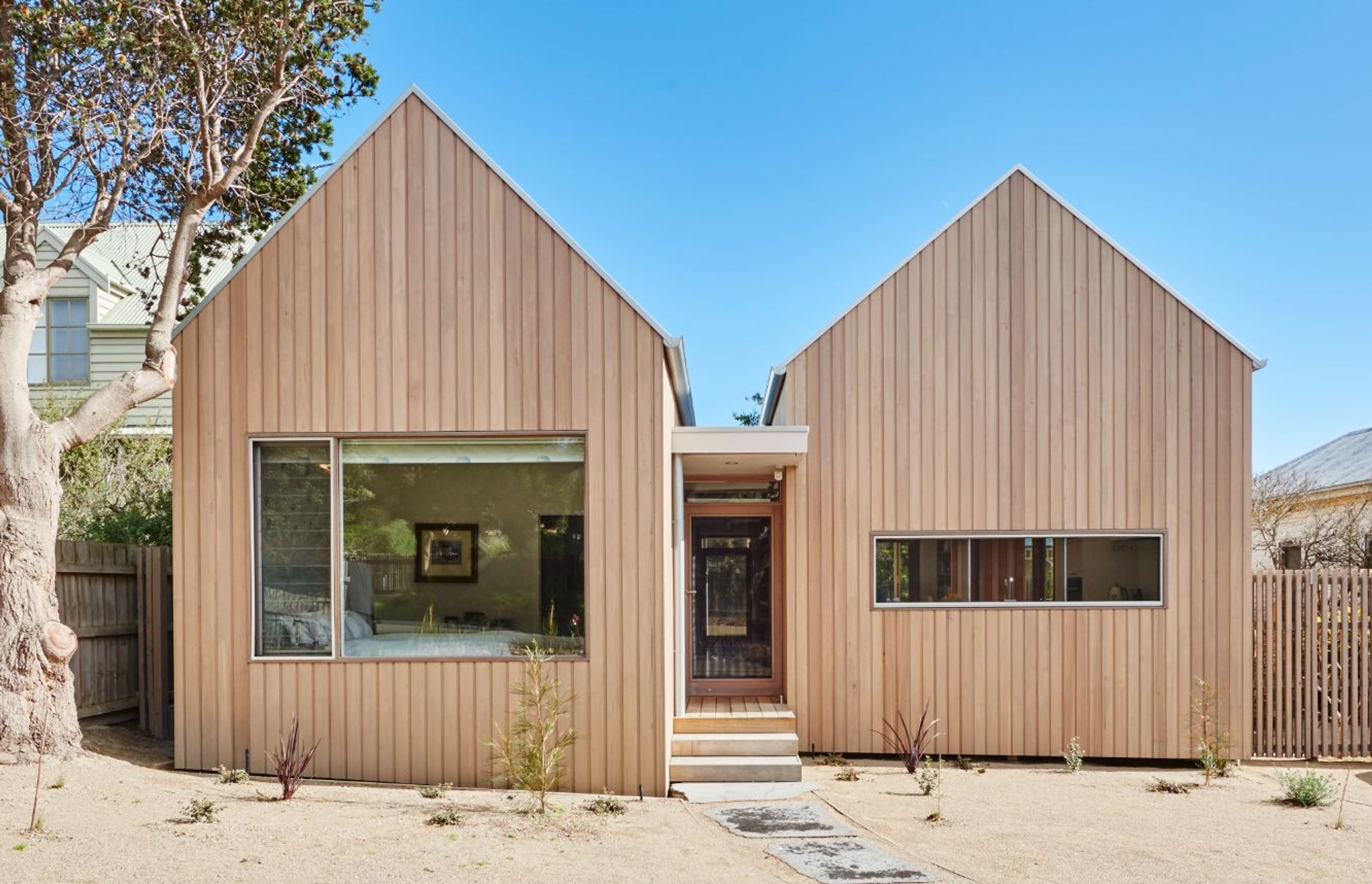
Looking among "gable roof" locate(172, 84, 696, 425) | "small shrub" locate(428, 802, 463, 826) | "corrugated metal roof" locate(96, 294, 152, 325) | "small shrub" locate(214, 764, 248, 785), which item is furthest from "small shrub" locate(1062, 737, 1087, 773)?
"corrugated metal roof" locate(96, 294, 152, 325)

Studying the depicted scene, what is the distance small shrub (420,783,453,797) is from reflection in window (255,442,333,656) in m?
1.31

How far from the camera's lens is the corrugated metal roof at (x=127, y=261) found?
1533 centimetres

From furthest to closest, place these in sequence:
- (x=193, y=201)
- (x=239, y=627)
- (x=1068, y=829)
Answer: (x=193, y=201) < (x=239, y=627) < (x=1068, y=829)

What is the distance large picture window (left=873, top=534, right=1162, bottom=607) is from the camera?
9750 millimetres

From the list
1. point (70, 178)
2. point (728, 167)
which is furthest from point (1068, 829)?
point (728, 167)

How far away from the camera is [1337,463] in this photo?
1786cm

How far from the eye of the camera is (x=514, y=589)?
760 centimetres

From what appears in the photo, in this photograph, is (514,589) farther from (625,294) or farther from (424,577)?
(625,294)

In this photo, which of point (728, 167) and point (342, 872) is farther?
point (728, 167)

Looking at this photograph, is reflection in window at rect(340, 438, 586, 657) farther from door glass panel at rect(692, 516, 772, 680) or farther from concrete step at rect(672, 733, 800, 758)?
door glass panel at rect(692, 516, 772, 680)

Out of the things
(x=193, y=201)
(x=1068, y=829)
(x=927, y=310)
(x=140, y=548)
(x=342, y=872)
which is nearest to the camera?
(x=342, y=872)

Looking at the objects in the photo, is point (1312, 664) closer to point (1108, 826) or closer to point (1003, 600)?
point (1003, 600)

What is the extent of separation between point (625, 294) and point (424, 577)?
2.70 metres

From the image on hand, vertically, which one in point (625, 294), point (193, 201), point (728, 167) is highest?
point (728, 167)
